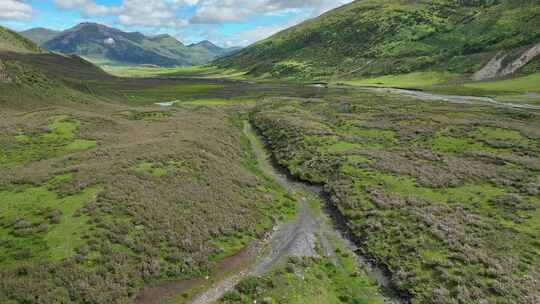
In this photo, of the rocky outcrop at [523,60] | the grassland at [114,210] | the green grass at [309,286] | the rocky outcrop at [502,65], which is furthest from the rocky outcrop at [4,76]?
the rocky outcrop at [523,60]

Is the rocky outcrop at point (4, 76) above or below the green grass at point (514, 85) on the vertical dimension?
above

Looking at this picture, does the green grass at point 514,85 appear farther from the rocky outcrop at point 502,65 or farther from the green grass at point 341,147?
the green grass at point 341,147

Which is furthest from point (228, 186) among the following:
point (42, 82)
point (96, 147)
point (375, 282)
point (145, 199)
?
point (42, 82)

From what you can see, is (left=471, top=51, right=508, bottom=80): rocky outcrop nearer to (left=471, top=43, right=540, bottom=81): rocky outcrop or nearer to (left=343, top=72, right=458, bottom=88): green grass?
(left=471, top=43, right=540, bottom=81): rocky outcrop

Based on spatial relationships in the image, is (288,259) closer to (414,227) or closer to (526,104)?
(414,227)

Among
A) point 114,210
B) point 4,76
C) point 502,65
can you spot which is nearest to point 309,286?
point 114,210

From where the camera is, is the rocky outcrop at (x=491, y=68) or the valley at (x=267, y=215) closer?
the valley at (x=267, y=215)

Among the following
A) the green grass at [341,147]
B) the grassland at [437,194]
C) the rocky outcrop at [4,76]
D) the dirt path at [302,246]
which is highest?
the rocky outcrop at [4,76]
